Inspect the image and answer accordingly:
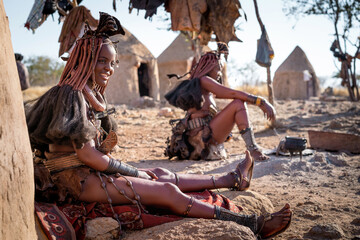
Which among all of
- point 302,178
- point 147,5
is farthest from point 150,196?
point 147,5

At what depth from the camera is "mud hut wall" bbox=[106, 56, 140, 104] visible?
1498 cm

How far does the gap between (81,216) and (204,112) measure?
2924mm

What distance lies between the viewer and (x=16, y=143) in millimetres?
1610

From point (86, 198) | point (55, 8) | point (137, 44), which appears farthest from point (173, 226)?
point (137, 44)

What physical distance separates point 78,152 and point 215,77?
9.52 ft

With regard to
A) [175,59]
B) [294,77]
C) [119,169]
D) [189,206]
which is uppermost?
[175,59]

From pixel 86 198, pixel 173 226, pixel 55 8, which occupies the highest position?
pixel 55 8

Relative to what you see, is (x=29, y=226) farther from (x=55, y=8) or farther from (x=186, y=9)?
(x=55, y=8)

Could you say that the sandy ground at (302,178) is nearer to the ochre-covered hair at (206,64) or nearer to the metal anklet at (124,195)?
the metal anklet at (124,195)

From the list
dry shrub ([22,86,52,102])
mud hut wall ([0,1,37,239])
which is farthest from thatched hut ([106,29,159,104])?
mud hut wall ([0,1,37,239])

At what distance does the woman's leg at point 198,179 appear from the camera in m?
2.70

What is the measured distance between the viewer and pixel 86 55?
250cm

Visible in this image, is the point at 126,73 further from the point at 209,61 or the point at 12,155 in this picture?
the point at 12,155

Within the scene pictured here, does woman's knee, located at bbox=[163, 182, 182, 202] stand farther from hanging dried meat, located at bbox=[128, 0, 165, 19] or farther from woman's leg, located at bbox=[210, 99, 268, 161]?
hanging dried meat, located at bbox=[128, 0, 165, 19]
